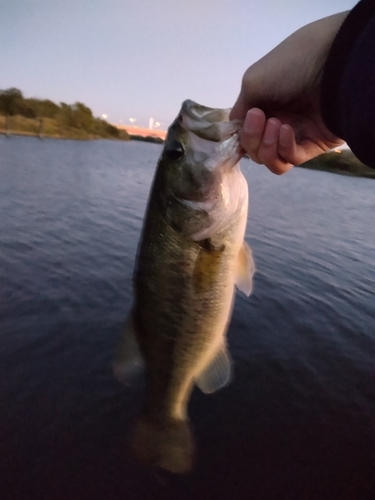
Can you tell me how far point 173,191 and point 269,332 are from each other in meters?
5.70

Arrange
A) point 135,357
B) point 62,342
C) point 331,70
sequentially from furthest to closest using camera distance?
point 62,342, point 135,357, point 331,70

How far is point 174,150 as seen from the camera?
1.99 meters

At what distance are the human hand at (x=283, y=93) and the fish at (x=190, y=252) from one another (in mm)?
138

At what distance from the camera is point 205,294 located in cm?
215

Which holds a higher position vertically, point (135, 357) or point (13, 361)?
point (135, 357)

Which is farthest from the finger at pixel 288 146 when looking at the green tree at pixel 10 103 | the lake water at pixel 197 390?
the green tree at pixel 10 103

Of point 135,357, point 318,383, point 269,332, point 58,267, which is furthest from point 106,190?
point 135,357

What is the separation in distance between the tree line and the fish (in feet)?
228

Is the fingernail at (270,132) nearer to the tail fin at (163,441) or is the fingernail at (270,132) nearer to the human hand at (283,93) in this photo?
the human hand at (283,93)

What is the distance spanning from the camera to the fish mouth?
191 centimetres

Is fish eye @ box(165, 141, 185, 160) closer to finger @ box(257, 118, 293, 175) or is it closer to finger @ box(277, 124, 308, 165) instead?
finger @ box(257, 118, 293, 175)

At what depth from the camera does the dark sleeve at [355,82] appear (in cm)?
145

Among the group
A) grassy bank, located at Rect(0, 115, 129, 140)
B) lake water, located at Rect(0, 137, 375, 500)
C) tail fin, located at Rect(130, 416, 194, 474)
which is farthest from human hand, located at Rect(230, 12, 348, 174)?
grassy bank, located at Rect(0, 115, 129, 140)

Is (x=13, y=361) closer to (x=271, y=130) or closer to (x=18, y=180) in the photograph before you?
(x=271, y=130)
